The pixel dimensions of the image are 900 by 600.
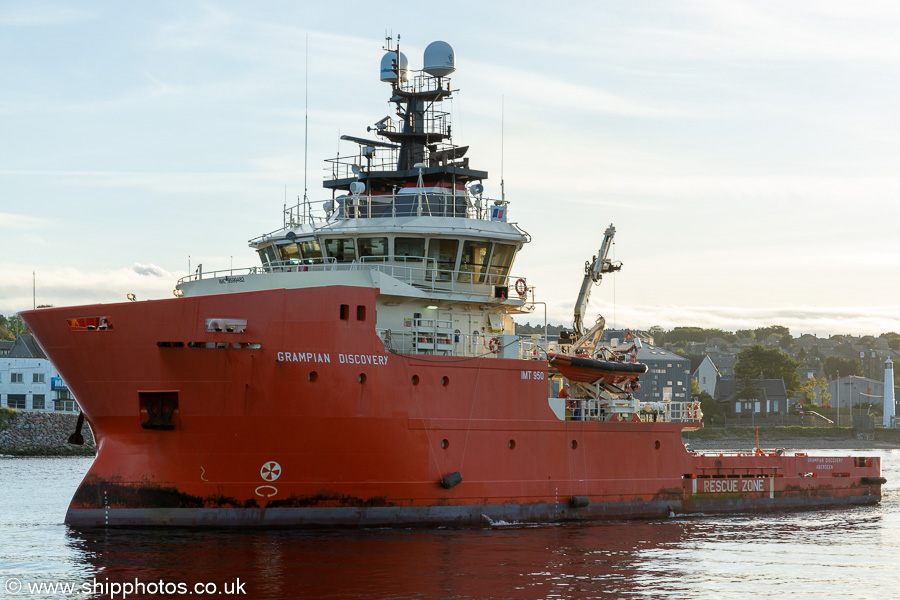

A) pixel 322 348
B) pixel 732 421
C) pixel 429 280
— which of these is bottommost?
pixel 732 421

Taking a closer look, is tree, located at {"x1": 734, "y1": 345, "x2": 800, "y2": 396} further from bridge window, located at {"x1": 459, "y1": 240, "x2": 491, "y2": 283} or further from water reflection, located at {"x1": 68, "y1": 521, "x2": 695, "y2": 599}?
water reflection, located at {"x1": 68, "y1": 521, "x2": 695, "y2": 599}

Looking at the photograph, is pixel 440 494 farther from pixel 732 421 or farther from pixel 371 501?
pixel 732 421

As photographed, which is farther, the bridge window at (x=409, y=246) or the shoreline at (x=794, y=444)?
the shoreline at (x=794, y=444)

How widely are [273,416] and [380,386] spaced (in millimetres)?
2431

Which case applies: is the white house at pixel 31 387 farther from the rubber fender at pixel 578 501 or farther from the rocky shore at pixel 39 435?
the rubber fender at pixel 578 501

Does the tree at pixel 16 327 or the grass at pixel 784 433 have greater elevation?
the tree at pixel 16 327

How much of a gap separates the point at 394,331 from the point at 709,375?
91010 millimetres

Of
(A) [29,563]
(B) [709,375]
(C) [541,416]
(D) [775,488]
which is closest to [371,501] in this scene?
(C) [541,416]

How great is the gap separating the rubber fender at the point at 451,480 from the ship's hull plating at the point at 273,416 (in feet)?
0.08

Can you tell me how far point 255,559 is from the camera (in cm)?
1975

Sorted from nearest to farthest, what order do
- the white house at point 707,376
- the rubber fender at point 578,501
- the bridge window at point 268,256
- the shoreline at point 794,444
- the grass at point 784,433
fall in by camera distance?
the rubber fender at point 578,501, the bridge window at point 268,256, the shoreline at point 794,444, the grass at point 784,433, the white house at point 707,376

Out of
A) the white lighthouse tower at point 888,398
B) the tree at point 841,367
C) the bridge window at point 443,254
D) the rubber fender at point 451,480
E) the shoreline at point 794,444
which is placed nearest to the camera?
the rubber fender at point 451,480

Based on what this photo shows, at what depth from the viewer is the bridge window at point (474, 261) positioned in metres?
26.4

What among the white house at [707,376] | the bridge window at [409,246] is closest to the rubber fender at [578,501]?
the bridge window at [409,246]
